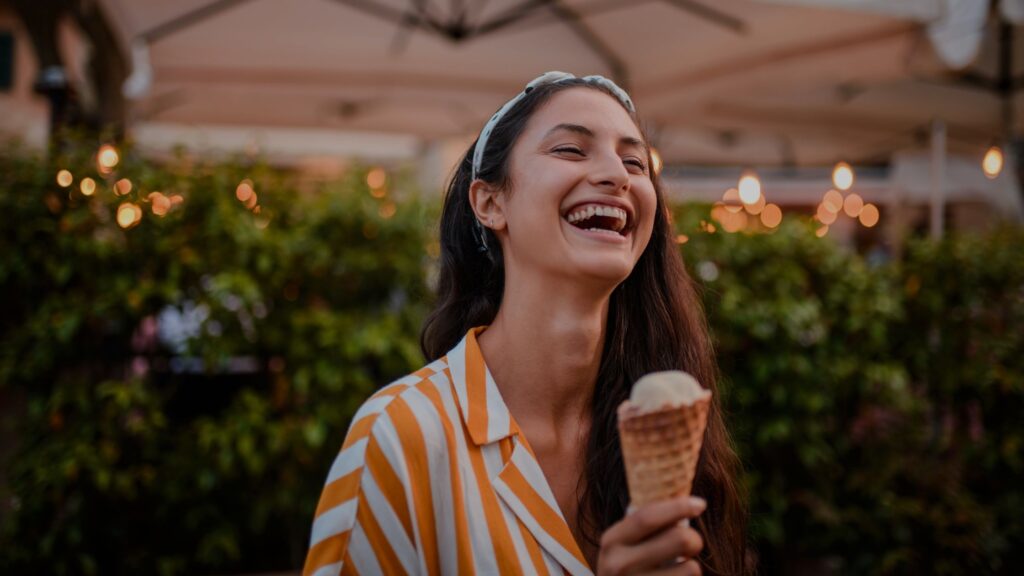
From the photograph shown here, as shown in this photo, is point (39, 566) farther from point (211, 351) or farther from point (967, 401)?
point (967, 401)

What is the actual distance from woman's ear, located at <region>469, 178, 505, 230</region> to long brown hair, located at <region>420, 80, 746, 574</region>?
0.02 meters

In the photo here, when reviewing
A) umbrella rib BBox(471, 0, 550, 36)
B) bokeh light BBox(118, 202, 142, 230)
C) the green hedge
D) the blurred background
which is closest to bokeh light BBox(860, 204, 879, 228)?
the blurred background

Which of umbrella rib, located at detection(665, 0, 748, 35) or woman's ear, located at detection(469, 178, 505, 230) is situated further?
umbrella rib, located at detection(665, 0, 748, 35)

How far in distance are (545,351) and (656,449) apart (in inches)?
19.2

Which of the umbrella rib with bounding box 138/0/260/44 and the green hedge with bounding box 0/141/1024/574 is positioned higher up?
the umbrella rib with bounding box 138/0/260/44

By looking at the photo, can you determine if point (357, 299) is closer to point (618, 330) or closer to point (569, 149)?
point (618, 330)

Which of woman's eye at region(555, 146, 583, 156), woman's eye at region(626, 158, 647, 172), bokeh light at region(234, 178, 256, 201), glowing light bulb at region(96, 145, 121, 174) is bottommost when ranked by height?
woman's eye at region(626, 158, 647, 172)

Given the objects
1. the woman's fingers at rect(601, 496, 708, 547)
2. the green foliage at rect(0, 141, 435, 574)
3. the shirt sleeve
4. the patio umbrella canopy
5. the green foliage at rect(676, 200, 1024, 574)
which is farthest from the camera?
the patio umbrella canopy

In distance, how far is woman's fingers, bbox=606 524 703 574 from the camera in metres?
1.14

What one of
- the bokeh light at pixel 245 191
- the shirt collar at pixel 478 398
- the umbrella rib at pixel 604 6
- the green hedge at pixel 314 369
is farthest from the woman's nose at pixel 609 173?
the umbrella rib at pixel 604 6

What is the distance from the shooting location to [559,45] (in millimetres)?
6051

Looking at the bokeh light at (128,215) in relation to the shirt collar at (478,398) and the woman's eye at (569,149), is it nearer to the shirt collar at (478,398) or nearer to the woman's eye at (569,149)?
the shirt collar at (478,398)

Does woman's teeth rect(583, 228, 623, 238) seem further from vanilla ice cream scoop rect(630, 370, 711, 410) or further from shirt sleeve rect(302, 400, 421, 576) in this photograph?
shirt sleeve rect(302, 400, 421, 576)

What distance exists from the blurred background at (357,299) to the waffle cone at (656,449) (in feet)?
6.66
